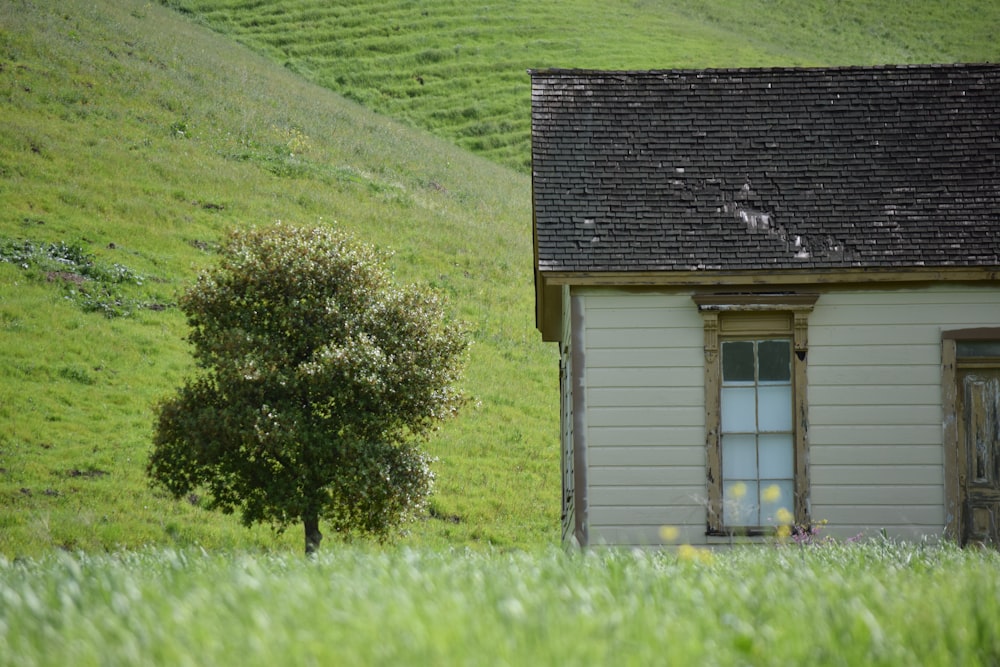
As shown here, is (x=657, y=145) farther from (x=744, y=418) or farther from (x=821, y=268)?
(x=744, y=418)

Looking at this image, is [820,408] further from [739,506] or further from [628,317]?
[628,317]

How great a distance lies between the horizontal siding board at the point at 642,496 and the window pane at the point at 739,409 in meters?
0.85

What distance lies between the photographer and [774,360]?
1459cm

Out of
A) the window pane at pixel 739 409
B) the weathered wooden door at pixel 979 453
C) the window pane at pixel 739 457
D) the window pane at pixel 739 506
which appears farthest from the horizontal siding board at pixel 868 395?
the window pane at pixel 739 506

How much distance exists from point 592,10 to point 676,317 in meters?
75.0

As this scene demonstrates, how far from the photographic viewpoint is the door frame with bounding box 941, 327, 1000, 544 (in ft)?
46.5

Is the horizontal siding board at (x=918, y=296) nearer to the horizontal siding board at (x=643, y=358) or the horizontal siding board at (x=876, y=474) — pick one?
the horizontal siding board at (x=643, y=358)

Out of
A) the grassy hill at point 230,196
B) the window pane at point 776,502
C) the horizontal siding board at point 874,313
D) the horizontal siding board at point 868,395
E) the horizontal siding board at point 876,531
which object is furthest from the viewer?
the grassy hill at point 230,196

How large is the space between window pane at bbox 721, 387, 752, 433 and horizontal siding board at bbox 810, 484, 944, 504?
42.2 inches

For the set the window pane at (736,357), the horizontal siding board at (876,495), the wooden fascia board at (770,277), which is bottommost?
the horizontal siding board at (876,495)

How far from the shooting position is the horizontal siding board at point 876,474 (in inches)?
561

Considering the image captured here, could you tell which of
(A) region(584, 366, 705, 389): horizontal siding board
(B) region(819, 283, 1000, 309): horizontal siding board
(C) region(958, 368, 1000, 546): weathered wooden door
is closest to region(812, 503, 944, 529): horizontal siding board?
(C) region(958, 368, 1000, 546): weathered wooden door

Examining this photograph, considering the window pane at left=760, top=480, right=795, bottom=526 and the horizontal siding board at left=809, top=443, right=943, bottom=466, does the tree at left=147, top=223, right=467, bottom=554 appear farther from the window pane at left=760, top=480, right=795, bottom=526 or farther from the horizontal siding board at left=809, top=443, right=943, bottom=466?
the horizontal siding board at left=809, top=443, right=943, bottom=466

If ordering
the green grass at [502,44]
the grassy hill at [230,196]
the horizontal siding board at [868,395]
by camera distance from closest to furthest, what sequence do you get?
the horizontal siding board at [868,395] → the grassy hill at [230,196] → the green grass at [502,44]
